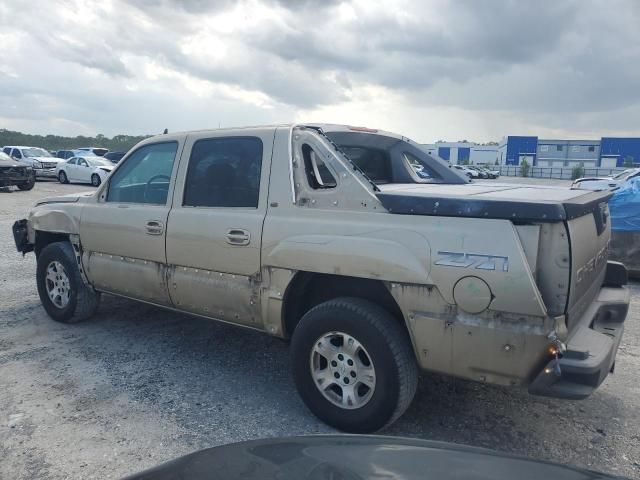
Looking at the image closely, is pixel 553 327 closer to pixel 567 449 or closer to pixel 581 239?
pixel 581 239

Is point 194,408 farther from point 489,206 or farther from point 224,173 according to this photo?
point 489,206

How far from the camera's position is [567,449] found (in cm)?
307

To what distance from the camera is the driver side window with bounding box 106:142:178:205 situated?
4348 millimetres

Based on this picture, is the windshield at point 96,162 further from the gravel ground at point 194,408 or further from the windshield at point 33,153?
the gravel ground at point 194,408

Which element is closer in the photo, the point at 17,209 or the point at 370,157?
the point at 370,157

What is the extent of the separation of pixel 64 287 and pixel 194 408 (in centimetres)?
248

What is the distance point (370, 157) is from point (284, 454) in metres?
3.30

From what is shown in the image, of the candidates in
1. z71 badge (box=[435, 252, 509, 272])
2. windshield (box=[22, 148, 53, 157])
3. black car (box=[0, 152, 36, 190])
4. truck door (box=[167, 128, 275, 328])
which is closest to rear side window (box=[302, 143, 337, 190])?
truck door (box=[167, 128, 275, 328])

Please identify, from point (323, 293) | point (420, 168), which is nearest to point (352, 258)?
point (323, 293)

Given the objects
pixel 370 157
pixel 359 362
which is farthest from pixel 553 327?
pixel 370 157

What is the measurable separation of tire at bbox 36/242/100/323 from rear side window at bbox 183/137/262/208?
177 cm

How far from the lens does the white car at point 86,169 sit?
2383 centimetres

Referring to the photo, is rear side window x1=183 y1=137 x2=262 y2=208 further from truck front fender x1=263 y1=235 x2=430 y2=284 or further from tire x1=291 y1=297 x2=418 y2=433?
tire x1=291 y1=297 x2=418 y2=433

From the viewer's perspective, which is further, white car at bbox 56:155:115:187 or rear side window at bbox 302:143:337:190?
white car at bbox 56:155:115:187
